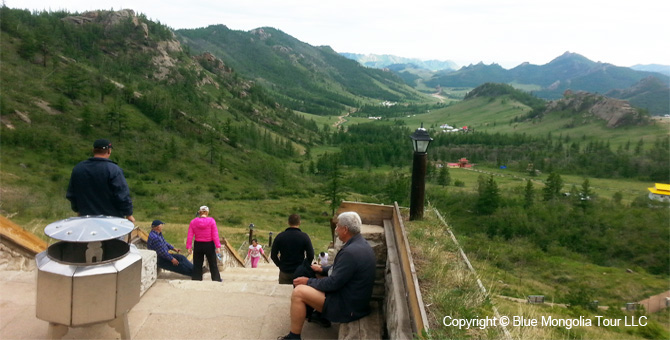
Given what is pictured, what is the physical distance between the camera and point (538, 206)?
59.7m

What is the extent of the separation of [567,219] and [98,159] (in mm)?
62607

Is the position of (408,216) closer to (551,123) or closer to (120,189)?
(120,189)

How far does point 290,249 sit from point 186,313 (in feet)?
6.84

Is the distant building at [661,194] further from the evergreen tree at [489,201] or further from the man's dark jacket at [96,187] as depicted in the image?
the man's dark jacket at [96,187]

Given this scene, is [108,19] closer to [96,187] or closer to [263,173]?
[263,173]

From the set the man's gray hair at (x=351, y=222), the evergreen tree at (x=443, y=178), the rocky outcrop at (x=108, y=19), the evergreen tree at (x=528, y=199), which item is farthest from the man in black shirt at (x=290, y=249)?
the rocky outcrop at (x=108, y=19)

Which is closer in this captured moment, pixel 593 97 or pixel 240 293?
pixel 240 293

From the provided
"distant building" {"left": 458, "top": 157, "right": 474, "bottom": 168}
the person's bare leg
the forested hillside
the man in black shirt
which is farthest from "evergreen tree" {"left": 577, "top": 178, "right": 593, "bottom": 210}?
the person's bare leg

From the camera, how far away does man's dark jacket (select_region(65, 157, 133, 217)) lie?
228 inches

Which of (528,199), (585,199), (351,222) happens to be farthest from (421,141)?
(585,199)

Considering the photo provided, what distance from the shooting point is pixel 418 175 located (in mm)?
8594

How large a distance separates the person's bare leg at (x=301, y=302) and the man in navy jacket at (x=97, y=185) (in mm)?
3037

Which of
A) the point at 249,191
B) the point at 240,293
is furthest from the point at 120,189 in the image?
the point at 249,191

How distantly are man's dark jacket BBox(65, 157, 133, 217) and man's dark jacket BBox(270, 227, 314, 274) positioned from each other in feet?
8.49
